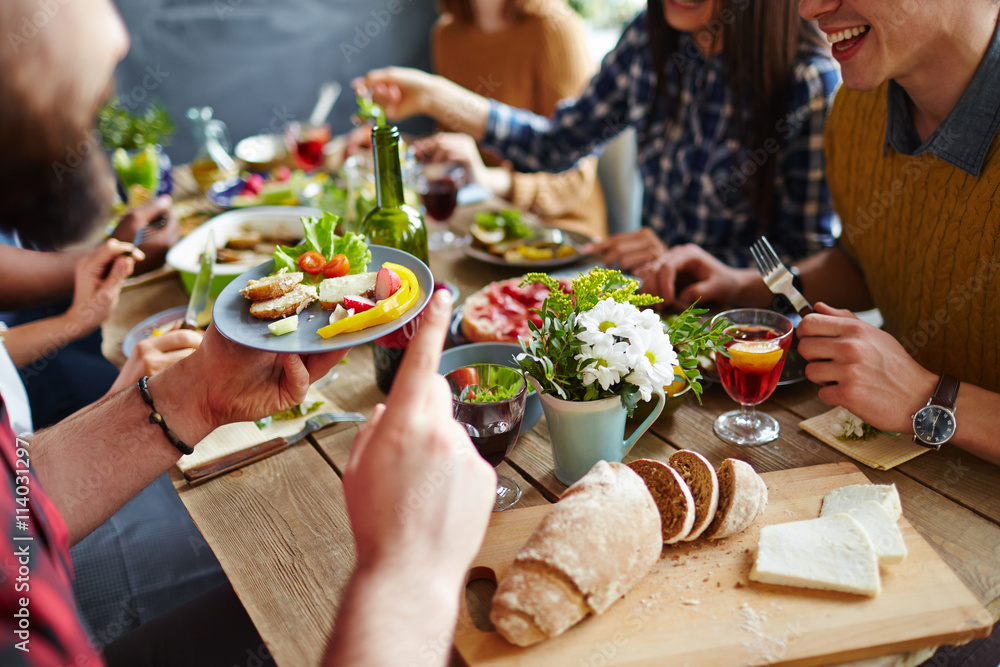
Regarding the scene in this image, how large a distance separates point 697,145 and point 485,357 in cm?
124

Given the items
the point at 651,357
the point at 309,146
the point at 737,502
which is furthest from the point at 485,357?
the point at 309,146

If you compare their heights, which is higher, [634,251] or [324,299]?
[324,299]

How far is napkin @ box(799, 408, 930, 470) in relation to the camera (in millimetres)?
1055

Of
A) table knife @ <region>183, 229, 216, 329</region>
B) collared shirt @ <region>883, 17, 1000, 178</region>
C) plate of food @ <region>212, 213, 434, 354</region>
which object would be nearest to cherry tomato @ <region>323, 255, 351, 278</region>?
plate of food @ <region>212, 213, 434, 354</region>

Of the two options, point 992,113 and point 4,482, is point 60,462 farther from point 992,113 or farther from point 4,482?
point 992,113

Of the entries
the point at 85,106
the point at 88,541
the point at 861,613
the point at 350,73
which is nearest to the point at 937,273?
the point at 861,613

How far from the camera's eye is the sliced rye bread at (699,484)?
0.89 meters

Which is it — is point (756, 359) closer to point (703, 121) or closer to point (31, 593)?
point (31, 593)

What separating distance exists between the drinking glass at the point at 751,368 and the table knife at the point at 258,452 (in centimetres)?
65

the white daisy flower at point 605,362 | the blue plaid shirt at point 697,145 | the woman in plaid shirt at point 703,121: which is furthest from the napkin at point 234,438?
the blue plaid shirt at point 697,145

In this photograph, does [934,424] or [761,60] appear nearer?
[934,424]

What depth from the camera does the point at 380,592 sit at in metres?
0.69

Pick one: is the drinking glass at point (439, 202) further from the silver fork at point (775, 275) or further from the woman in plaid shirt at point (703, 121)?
the silver fork at point (775, 275)

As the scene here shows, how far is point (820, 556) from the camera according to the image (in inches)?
32.7
